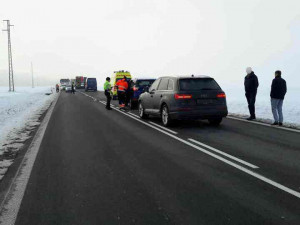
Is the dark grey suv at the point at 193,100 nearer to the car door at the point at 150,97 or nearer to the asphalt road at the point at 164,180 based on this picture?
the car door at the point at 150,97

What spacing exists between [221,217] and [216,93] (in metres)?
7.77

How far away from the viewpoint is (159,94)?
483 inches

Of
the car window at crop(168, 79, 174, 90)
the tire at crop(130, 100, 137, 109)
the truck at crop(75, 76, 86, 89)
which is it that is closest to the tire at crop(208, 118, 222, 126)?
the car window at crop(168, 79, 174, 90)

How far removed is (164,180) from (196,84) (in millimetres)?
6435

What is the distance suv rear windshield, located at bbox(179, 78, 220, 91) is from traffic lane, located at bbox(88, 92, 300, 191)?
1.31 metres

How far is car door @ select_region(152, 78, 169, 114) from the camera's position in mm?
A: 12038

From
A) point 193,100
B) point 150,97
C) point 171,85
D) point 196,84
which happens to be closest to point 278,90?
point 196,84

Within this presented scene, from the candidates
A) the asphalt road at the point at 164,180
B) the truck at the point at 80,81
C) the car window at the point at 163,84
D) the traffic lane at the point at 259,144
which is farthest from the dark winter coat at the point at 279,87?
the truck at the point at 80,81

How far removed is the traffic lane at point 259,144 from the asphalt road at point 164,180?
2cm

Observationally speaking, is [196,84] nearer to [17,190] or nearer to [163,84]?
[163,84]

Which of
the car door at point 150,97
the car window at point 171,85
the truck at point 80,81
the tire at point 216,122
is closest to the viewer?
the car window at point 171,85

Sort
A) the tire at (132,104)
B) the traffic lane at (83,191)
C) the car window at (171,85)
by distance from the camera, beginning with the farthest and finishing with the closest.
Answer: the tire at (132,104) → the car window at (171,85) → the traffic lane at (83,191)

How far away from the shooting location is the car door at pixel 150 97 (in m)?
13.0

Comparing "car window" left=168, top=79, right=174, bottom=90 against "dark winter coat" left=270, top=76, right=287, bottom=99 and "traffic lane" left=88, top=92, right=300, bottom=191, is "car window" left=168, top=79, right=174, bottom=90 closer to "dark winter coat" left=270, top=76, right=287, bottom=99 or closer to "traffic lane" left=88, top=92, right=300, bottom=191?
"traffic lane" left=88, top=92, right=300, bottom=191
